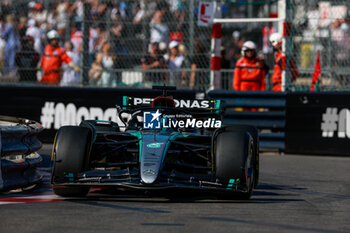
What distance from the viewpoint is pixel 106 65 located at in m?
13.5

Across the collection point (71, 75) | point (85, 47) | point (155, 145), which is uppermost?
point (85, 47)

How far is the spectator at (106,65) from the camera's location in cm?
1330

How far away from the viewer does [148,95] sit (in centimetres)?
1357

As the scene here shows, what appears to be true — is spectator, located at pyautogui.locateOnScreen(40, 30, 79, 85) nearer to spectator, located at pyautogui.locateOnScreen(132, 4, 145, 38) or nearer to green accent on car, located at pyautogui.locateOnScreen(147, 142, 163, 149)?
spectator, located at pyautogui.locateOnScreen(132, 4, 145, 38)

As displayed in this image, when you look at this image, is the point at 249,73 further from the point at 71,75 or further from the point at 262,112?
the point at 71,75

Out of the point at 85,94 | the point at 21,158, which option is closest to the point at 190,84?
the point at 85,94

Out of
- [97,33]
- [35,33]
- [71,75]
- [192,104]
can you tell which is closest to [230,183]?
[192,104]

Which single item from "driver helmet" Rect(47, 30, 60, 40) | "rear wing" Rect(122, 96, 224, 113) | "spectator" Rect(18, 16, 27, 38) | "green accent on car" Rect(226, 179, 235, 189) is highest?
"spectator" Rect(18, 16, 27, 38)

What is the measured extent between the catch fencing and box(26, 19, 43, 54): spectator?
17mm

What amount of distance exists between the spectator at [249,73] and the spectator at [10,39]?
3.94 metres

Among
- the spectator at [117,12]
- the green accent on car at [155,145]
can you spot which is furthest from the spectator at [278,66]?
the green accent on car at [155,145]

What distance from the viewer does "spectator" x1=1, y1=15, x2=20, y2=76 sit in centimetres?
1397

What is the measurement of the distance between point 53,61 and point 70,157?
285 inches

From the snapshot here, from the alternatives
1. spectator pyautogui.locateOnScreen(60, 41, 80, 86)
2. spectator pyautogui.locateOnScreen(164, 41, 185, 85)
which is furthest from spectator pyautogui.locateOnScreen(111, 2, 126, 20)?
spectator pyautogui.locateOnScreen(60, 41, 80, 86)
